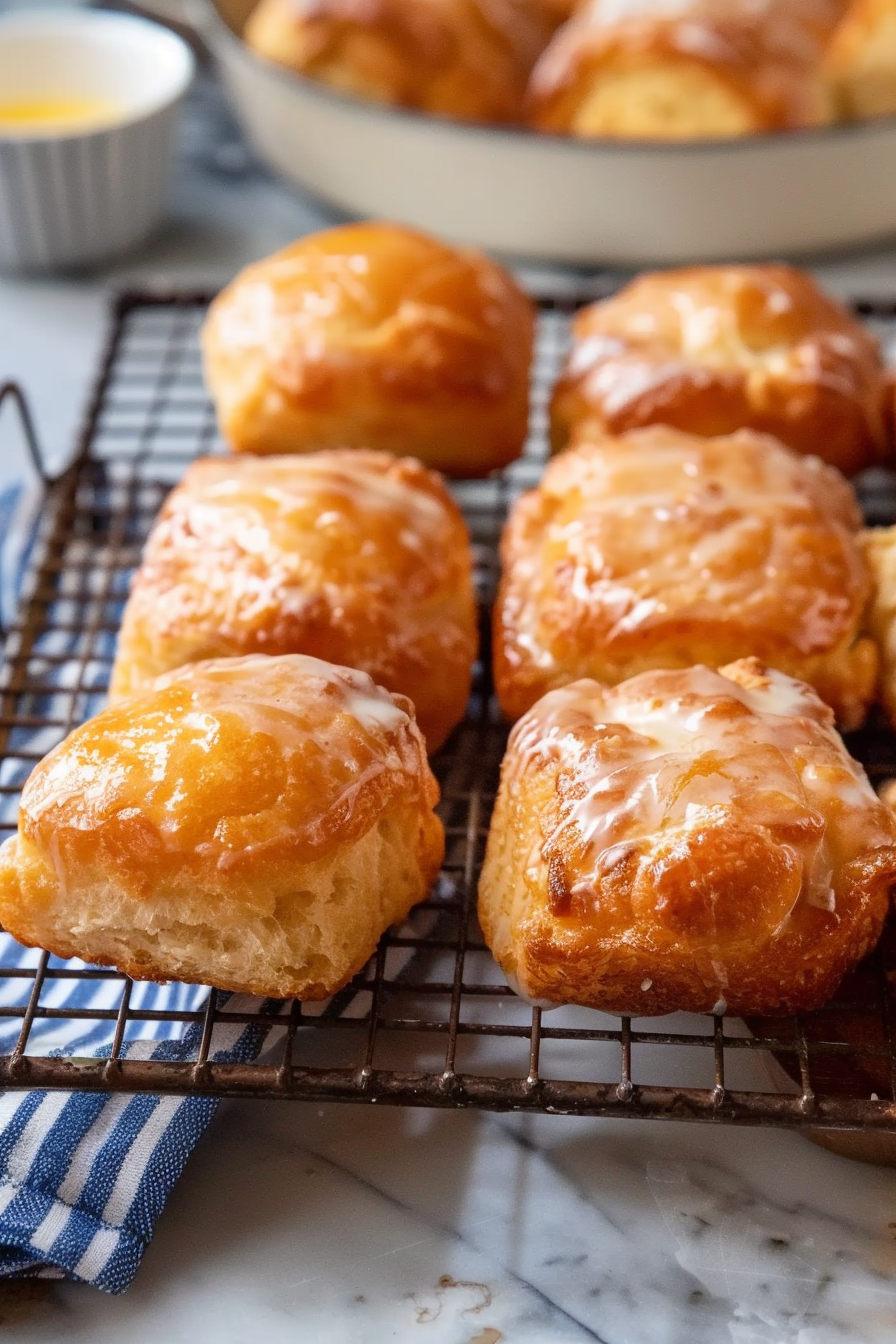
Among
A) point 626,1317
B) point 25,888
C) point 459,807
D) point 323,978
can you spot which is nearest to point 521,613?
point 459,807

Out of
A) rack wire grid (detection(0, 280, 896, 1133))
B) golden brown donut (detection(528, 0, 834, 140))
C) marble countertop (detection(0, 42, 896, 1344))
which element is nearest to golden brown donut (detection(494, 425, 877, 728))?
rack wire grid (detection(0, 280, 896, 1133))

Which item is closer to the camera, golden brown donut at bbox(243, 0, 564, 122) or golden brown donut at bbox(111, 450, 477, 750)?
golden brown donut at bbox(111, 450, 477, 750)

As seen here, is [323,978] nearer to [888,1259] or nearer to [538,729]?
[538,729]

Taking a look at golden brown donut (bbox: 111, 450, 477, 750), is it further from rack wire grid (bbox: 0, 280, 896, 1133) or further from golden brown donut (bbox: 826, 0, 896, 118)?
golden brown donut (bbox: 826, 0, 896, 118)

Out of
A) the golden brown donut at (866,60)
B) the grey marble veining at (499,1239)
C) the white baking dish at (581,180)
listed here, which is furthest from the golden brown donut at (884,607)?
the golden brown donut at (866,60)

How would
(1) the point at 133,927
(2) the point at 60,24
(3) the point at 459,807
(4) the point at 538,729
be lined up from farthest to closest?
(2) the point at 60,24 < (3) the point at 459,807 < (4) the point at 538,729 < (1) the point at 133,927

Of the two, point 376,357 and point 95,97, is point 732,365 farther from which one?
point 95,97
